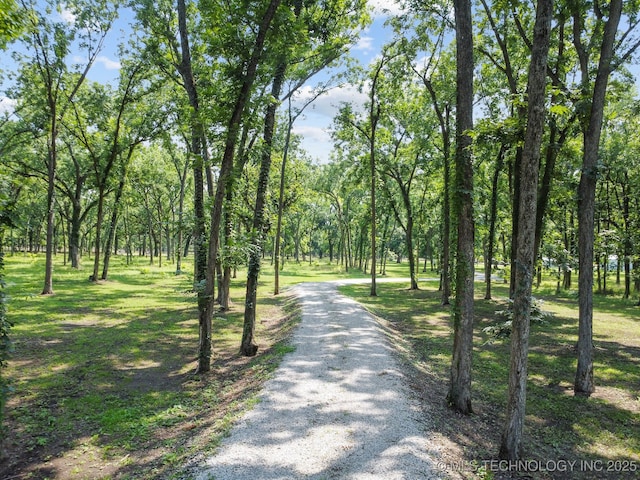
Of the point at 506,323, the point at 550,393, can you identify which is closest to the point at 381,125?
the point at 506,323

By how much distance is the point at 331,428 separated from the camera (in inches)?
235

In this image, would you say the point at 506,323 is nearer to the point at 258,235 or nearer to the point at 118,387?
the point at 258,235

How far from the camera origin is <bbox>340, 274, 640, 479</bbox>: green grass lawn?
6.29 m

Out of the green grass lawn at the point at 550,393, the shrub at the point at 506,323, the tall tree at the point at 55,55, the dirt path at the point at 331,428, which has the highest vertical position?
the tall tree at the point at 55,55

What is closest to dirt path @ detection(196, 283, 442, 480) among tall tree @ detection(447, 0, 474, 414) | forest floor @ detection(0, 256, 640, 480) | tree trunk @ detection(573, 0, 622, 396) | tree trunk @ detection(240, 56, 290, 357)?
forest floor @ detection(0, 256, 640, 480)

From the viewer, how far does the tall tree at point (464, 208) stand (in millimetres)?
7078

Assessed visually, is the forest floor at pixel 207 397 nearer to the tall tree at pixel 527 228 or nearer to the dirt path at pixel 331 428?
the dirt path at pixel 331 428

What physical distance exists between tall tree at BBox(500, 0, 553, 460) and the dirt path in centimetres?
131

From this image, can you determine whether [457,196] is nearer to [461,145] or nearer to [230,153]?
[461,145]

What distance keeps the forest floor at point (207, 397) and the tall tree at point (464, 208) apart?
38.7 inches

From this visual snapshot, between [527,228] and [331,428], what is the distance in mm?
4194

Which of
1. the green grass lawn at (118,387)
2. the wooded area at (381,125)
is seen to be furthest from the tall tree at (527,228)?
the green grass lawn at (118,387)

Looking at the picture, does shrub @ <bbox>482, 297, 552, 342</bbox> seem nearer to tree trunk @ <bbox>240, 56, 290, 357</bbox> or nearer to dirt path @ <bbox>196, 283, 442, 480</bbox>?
dirt path @ <bbox>196, 283, 442, 480</bbox>

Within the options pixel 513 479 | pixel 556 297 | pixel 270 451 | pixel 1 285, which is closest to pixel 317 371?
pixel 270 451
